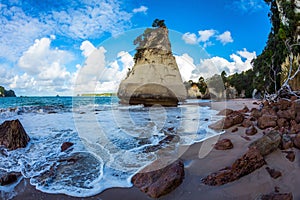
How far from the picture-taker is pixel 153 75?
69.1 ft

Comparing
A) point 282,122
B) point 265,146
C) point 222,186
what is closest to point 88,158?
point 222,186

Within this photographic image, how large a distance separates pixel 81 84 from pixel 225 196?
198 inches

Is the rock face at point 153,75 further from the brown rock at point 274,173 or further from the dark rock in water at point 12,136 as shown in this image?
the brown rock at point 274,173

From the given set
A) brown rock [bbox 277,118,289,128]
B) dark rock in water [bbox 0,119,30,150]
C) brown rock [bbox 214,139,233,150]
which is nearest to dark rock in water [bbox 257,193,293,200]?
brown rock [bbox 214,139,233,150]

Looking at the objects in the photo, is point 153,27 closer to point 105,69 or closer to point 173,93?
point 173,93

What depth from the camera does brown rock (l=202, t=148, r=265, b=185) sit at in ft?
8.89

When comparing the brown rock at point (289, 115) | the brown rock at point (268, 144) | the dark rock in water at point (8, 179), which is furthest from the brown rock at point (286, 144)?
the dark rock in water at point (8, 179)

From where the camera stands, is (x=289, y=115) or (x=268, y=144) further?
(x=289, y=115)

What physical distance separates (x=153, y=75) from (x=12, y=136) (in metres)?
17.3

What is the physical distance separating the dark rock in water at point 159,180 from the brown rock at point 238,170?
0.43m

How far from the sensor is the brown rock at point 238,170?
107 inches

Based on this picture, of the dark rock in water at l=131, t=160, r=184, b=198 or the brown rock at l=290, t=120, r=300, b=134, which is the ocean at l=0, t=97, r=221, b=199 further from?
the brown rock at l=290, t=120, r=300, b=134

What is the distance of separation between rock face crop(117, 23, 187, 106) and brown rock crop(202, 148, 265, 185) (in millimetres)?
16896

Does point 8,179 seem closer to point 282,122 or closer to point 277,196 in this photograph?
point 277,196
